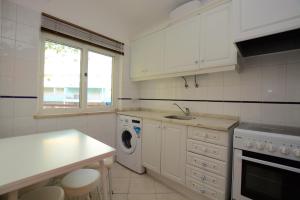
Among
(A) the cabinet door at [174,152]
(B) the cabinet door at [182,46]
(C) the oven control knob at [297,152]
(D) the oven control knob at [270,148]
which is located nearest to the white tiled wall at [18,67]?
(A) the cabinet door at [174,152]

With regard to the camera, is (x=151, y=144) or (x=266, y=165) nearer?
(x=266, y=165)

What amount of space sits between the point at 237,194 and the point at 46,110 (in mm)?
2227

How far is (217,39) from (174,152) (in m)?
1.33

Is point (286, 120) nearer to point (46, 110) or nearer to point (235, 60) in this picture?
point (235, 60)

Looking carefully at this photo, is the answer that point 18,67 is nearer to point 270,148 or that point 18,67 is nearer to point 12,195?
point 12,195

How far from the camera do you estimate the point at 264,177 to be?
115 centimetres

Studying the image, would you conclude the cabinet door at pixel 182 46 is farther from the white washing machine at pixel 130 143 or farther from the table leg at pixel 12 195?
the table leg at pixel 12 195

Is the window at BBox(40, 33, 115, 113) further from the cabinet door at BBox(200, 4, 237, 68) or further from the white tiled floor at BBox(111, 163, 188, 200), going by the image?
the cabinet door at BBox(200, 4, 237, 68)

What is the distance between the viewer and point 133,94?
282cm

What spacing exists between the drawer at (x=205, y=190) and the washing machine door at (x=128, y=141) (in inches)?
35.9

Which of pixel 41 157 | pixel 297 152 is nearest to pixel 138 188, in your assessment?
pixel 41 157

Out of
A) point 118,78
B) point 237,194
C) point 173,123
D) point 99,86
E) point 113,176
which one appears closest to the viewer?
point 237,194

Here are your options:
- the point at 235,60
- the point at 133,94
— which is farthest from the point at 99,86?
the point at 235,60

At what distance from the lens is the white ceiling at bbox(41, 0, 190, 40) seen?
1.81 m
